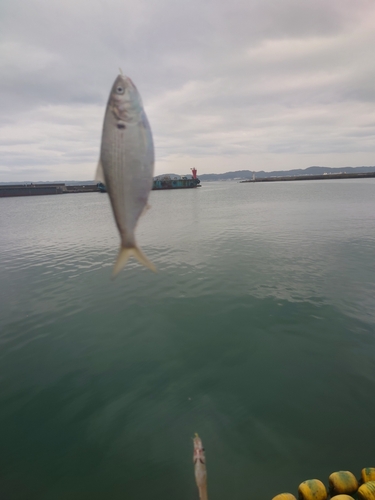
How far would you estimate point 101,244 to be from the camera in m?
25.7

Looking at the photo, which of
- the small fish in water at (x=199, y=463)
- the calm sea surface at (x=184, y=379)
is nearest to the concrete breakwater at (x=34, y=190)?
the calm sea surface at (x=184, y=379)

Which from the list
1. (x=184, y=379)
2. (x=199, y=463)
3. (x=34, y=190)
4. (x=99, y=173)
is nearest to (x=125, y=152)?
(x=99, y=173)

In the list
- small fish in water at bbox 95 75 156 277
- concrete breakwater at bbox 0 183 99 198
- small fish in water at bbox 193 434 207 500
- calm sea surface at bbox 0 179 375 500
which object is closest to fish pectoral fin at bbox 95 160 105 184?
small fish in water at bbox 95 75 156 277

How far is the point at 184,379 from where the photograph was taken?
28.5ft

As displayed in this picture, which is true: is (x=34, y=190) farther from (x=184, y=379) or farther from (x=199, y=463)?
(x=199, y=463)

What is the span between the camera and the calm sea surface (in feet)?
20.6

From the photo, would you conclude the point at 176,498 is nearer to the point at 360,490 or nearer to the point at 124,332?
the point at 360,490

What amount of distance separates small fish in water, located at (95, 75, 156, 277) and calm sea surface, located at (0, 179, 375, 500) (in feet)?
21.0

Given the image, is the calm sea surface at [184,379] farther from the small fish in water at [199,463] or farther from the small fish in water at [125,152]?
the small fish in water at [125,152]

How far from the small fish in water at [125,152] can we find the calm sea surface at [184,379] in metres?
6.41

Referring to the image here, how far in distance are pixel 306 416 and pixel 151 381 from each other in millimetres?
4375

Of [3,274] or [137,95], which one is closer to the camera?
[137,95]

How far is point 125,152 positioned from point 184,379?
8055 mm

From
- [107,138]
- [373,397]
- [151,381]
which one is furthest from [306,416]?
[107,138]
